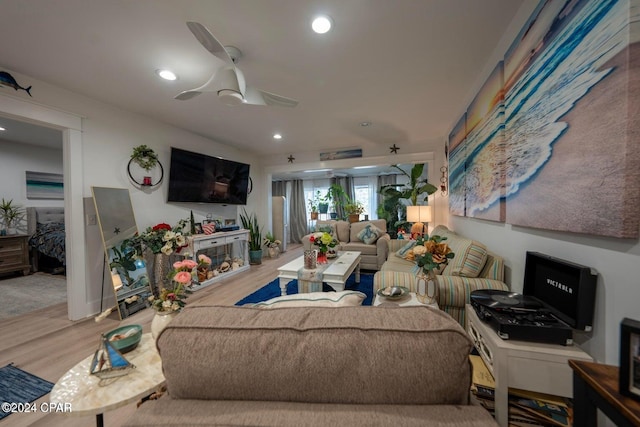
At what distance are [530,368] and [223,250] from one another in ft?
13.7

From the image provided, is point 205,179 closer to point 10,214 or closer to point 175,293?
point 175,293

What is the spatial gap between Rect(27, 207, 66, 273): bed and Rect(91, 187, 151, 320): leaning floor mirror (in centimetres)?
208

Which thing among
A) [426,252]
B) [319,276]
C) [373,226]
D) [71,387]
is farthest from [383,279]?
[373,226]

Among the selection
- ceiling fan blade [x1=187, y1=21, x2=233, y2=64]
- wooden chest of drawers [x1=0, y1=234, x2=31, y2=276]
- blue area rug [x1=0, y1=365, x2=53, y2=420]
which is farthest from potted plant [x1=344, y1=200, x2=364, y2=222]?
wooden chest of drawers [x1=0, y1=234, x2=31, y2=276]

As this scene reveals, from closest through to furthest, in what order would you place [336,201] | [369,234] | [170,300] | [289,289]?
[170,300]
[289,289]
[369,234]
[336,201]

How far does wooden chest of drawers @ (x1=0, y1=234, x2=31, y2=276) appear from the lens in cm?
371

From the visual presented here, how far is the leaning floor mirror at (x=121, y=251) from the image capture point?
98.7 inches

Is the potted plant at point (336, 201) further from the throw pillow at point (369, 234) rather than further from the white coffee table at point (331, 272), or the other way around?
the white coffee table at point (331, 272)

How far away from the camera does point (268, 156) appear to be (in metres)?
5.34

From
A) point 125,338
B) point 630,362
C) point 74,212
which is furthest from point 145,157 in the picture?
point 630,362

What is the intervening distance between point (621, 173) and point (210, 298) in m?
3.49

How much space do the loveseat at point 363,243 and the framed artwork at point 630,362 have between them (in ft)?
9.69

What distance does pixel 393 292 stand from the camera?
1.53m

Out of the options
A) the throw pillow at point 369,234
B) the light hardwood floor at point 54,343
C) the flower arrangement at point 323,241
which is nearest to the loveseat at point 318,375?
the light hardwood floor at point 54,343
